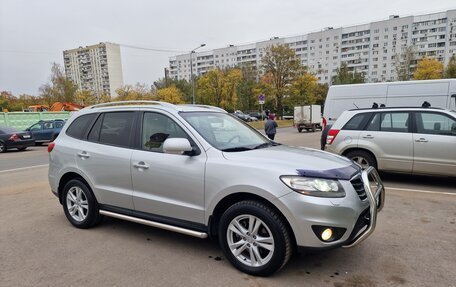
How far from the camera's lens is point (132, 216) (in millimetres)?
4039

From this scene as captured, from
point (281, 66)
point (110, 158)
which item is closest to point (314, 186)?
point (110, 158)

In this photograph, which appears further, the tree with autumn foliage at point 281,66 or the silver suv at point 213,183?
the tree with autumn foliage at point 281,66

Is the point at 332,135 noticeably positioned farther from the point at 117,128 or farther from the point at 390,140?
the point at 117,128

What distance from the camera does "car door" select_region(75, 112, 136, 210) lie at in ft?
13.2

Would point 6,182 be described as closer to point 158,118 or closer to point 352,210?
point 158,118

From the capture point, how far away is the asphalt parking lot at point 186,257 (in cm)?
311

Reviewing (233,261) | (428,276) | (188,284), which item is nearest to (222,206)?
(233,261)

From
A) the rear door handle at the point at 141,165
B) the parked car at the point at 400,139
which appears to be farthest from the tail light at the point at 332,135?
the rear door handle at the point at 141,165

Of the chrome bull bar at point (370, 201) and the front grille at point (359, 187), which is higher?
the front grille at point (359, 187)

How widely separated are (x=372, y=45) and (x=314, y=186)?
104m

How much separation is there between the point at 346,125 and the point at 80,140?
5835 mm

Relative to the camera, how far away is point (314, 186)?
9.64ft

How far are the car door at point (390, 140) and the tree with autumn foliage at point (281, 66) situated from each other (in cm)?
3750

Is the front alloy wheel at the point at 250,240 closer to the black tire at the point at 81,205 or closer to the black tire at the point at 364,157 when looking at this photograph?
the black tire at the point at 81,205
